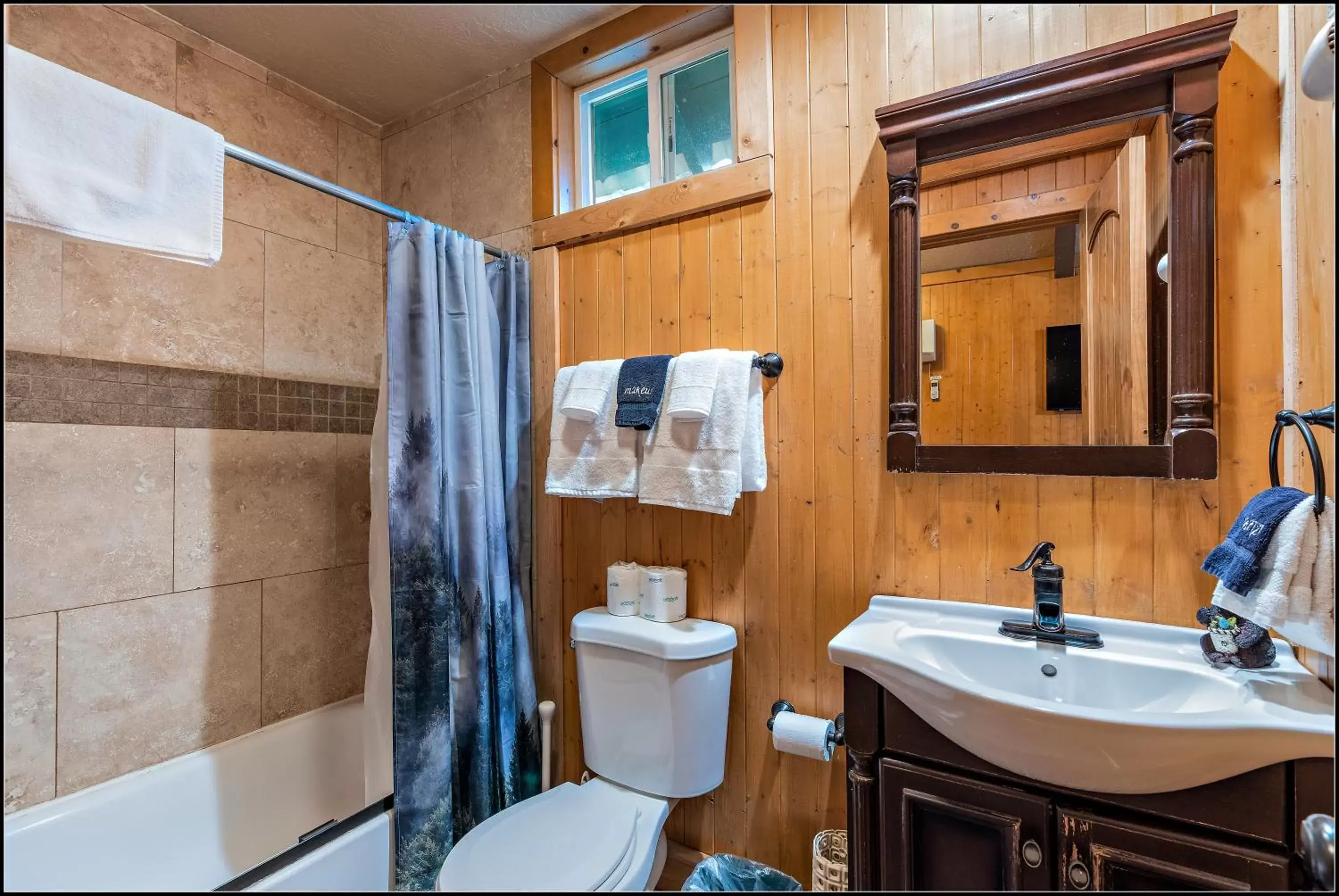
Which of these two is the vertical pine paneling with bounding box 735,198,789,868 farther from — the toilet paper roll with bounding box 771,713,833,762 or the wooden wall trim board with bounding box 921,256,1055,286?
the wooden wall trim board with bounding box 921,256,1055,286

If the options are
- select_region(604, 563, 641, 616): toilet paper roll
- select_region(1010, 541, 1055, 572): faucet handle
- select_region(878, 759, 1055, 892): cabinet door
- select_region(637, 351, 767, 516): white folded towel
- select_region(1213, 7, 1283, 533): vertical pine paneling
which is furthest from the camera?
select_region(604, 563, 641, 616): toilet paper roll

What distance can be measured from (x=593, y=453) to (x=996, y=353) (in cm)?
98

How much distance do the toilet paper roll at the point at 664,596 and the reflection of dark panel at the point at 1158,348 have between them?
107 cm

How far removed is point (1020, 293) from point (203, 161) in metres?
1.67

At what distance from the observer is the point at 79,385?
1.52 m

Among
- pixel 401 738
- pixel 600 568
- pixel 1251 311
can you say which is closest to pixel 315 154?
pixel 600 568

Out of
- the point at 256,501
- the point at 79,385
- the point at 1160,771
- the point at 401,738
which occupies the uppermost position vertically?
the point at 79,385

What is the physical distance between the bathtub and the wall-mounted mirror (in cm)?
168

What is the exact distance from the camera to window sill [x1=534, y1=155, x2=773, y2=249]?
1549 millimetres

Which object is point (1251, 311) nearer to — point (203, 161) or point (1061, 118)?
point (1061, 118)

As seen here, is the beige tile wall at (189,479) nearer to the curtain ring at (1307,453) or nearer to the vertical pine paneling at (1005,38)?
the vertical pine paneling at (1005,38)

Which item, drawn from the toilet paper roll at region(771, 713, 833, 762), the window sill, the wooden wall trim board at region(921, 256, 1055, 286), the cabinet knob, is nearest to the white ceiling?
the window sill

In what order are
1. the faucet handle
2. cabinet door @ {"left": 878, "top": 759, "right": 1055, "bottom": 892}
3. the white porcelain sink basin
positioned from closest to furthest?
the white porcelain sink basin → cabinet door @ {"left": 878, "top": 759, "right": 1055, "bottom": 892} → the faucet handle

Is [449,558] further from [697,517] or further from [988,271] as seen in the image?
[988,271]
